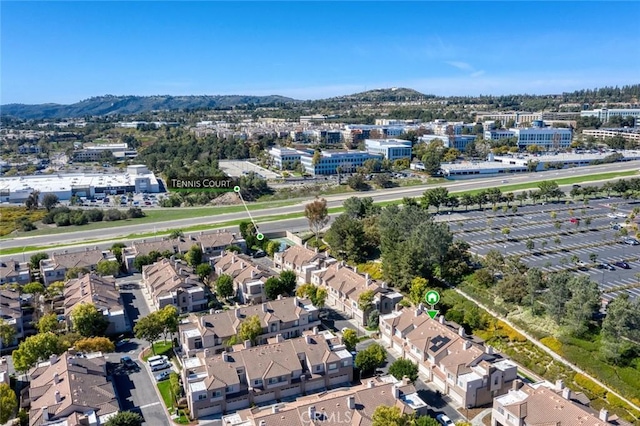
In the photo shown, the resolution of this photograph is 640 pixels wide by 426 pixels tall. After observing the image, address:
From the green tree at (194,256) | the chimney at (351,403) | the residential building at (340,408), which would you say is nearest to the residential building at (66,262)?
the green tree at (194,256)

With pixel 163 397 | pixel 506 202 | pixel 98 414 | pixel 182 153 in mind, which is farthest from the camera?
pixel 182 153

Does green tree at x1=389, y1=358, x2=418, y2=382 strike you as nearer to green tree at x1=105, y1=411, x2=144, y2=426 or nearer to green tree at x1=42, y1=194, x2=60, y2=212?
green tree at x1=105, y1=411, x2=144, y2=426

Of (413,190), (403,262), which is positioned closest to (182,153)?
(413,190)

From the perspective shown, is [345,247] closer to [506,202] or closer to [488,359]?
[488,359]

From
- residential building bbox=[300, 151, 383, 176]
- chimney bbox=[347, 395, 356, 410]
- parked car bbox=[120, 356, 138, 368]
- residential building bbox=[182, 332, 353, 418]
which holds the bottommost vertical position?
parked car bbox=[120, 356, 138, 368]

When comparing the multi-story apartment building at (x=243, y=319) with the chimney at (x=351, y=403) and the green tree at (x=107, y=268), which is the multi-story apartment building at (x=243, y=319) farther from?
the green tree at (x=107, y=268)

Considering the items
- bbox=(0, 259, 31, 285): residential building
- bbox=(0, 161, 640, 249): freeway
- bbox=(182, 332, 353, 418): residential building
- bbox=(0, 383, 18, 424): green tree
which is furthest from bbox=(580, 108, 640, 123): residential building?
bbox=(0, 383, 18, 424): green tree

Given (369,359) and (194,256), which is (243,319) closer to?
(369,359)

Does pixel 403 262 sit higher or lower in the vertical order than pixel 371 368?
higher
